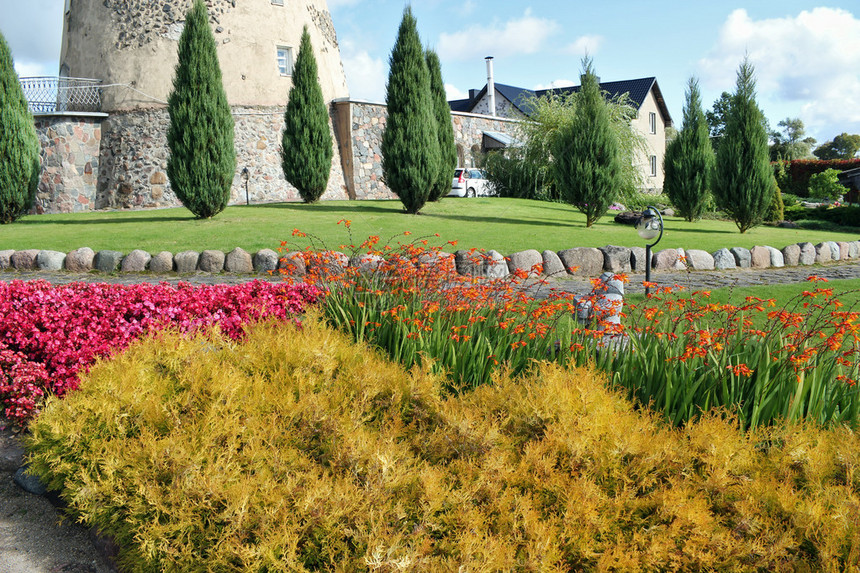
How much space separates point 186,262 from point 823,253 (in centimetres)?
1312

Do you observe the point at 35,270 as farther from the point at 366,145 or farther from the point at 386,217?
the point at 366,145

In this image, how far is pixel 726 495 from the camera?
9.03 ft

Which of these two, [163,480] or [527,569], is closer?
[527,569]

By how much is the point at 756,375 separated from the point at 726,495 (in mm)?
1262

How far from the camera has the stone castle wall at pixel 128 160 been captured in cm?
2169

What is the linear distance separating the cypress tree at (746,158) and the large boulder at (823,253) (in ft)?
17.2

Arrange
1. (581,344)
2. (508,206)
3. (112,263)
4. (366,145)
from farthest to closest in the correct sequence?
(366,145) → (508,206) → (112,263) → (581,344)

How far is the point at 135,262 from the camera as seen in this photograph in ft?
37.2

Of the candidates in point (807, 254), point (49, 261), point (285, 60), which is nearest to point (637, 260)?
point (807, 254)

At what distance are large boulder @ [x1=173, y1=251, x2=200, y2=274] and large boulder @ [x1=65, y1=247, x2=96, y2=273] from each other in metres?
1.53

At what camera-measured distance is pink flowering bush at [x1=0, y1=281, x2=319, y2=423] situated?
491cm

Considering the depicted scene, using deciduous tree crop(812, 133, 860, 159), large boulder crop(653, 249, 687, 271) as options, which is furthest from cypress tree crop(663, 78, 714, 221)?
deciduous tree crop(812, 133, 860, 159)

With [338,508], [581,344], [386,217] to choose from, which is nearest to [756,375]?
[581,344]

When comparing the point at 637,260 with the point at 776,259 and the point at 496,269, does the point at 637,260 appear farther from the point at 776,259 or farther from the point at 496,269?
the point at 776,259
